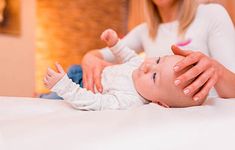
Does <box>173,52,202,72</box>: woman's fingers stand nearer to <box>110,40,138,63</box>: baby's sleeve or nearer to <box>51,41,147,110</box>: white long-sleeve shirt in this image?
<box>51,41,147,110</box>: white long-sleeve shirt

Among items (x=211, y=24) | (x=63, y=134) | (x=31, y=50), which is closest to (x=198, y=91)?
(x=63, y=134)

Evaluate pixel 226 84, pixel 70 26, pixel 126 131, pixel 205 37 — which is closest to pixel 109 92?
pixel 226 84

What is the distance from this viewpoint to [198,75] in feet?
2.47

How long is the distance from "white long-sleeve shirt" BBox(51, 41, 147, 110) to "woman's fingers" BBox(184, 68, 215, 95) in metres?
0.22

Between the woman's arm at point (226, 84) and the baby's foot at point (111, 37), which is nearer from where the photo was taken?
the woman's arm at point (226, 84)

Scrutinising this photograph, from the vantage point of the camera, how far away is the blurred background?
3.51m

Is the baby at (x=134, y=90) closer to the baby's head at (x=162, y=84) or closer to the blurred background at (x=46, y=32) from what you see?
the baby's head at (x=162, y=84)

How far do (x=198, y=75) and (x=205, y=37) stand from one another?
2.74 ft

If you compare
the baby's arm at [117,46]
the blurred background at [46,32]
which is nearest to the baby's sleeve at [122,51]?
the baby's arm at [117,46]

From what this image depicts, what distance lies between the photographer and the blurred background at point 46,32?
11.5 feet

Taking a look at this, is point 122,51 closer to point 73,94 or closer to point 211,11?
point 73,94

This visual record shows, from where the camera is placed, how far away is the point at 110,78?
1107 millimetres

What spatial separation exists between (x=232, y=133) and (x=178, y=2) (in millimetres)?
1204

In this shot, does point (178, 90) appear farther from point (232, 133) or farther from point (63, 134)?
point (63, 134)
